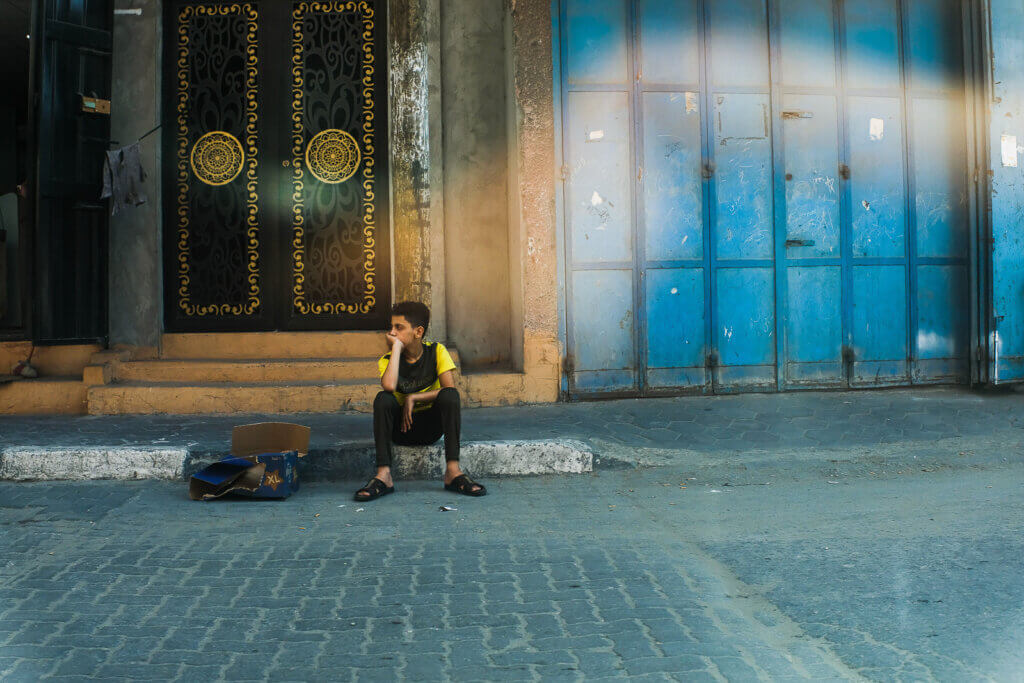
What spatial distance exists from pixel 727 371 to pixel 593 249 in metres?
1.60

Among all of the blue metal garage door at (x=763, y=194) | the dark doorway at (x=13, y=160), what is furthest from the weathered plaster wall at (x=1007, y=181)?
the dark doorway at (x=13, y=160)

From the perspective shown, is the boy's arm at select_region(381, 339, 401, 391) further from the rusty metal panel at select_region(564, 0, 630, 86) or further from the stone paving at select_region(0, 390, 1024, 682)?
the rusty metal panel at select_region(564, 0, 630, 86)

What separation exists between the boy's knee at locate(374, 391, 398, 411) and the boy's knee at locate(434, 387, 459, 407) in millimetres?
283

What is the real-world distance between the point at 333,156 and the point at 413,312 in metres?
3.61

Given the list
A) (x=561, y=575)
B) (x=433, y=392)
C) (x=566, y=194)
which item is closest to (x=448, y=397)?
(x=433, y=392)

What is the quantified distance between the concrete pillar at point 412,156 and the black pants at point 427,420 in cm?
270

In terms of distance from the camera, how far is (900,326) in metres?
8.66

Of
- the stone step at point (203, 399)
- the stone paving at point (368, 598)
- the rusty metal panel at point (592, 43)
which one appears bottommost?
the stone paving at point (368, 598)

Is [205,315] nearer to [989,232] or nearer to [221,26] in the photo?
[221,26]

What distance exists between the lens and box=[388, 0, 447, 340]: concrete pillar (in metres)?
8.47

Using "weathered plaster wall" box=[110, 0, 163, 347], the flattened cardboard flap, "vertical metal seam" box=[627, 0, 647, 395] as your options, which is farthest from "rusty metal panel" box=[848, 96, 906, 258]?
"weathered plaster wall" box=[110, 0, 163, 347]

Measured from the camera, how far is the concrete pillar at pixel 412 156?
8469 mm

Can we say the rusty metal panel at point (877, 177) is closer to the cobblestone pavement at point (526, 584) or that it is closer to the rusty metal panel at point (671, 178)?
the rusty metal panel at point (671, 178)

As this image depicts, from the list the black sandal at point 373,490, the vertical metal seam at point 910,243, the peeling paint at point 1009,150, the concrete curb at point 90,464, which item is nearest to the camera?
the black sandal at point 373,490
